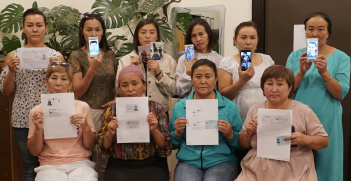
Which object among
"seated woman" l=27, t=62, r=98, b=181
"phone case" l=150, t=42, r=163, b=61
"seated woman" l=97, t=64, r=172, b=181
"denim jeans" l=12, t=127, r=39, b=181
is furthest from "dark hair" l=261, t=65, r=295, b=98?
"denim jeans" l=12, t=127, r=39, b=181

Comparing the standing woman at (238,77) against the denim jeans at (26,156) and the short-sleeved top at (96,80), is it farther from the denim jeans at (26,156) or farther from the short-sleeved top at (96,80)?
the denim jeans at (26,156)

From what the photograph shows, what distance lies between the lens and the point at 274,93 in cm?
248

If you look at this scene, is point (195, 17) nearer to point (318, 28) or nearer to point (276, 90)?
point (318, 28)

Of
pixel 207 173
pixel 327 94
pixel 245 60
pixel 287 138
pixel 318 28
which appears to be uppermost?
pixel 318 28

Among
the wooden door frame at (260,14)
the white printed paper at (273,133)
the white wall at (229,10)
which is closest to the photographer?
the white printed paper at (273,133)

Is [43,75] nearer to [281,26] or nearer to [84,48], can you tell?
[84,48]

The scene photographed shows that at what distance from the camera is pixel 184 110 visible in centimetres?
274

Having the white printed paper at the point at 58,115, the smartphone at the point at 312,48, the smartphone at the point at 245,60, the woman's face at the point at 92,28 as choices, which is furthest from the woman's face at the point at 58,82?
the smartphone at the point at 312,48

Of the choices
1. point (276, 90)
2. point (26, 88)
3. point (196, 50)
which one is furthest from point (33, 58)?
point (276, 90)

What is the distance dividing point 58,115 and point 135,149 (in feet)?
1.97

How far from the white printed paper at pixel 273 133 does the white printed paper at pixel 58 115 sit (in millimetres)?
1303

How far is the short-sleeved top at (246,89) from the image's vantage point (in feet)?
9.37

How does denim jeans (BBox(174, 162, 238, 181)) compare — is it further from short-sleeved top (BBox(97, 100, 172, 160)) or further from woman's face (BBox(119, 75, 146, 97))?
woman's face (BBox(119, 75, 146, 97))

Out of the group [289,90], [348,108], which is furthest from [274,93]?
[348,108]
